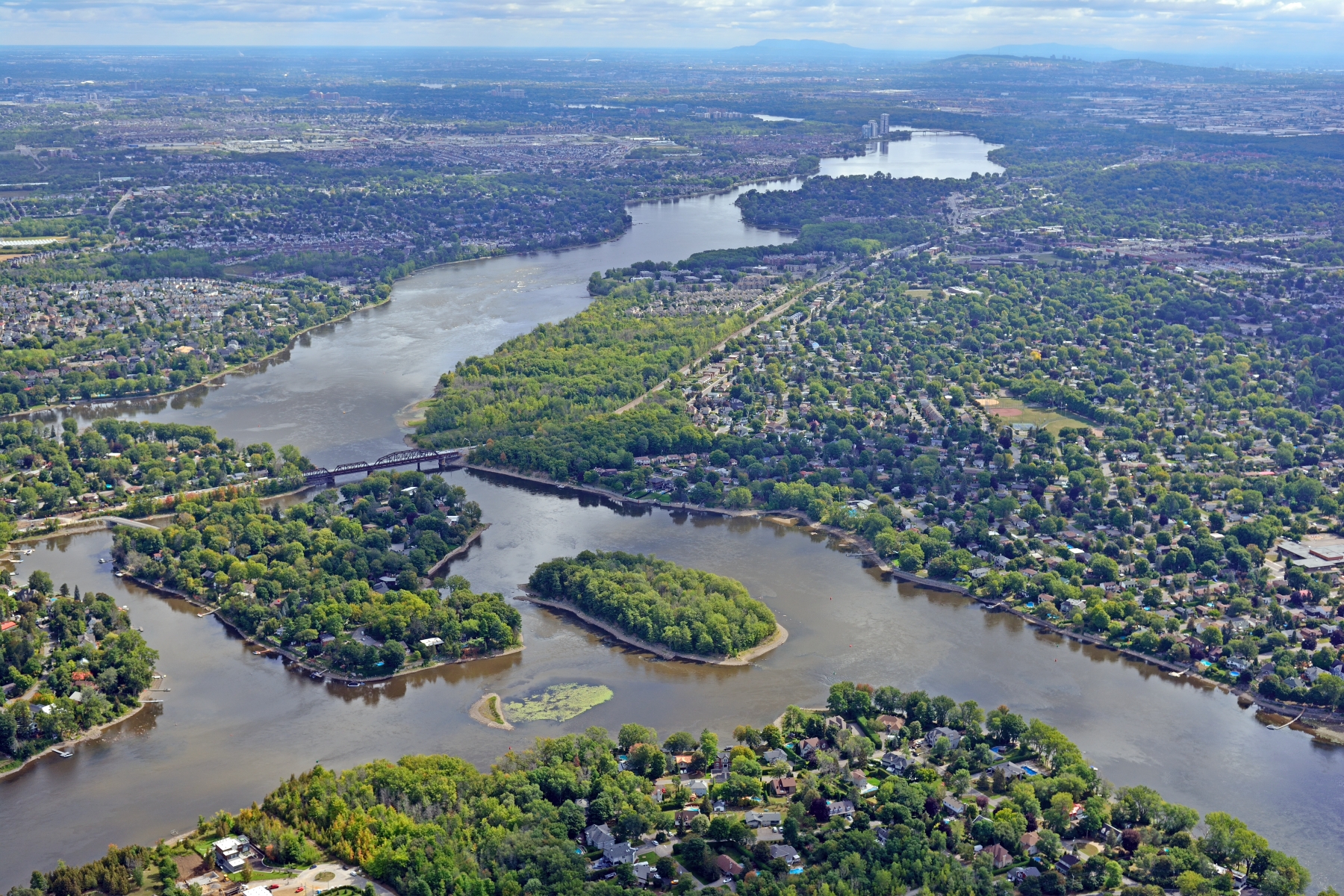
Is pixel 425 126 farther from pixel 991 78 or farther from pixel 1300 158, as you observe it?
pixel 991 78

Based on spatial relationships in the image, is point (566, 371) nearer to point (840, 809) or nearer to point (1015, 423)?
point (1015, 423)

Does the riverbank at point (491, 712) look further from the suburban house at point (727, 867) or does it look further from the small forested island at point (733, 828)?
the suburban house at point (727, 867)

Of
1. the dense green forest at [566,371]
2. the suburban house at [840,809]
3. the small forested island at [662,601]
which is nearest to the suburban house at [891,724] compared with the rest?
the suburban house at [840,809]

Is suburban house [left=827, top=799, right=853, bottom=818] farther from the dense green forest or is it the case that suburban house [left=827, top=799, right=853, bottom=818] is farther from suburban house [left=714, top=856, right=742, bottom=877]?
the dense green forest

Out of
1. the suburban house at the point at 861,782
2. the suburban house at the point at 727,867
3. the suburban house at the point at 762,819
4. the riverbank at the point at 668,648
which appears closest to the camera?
the suburban house at the point at 727,867

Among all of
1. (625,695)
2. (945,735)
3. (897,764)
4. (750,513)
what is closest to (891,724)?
(945,735)

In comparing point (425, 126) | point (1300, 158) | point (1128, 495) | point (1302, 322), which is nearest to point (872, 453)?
point (1128, 495)
